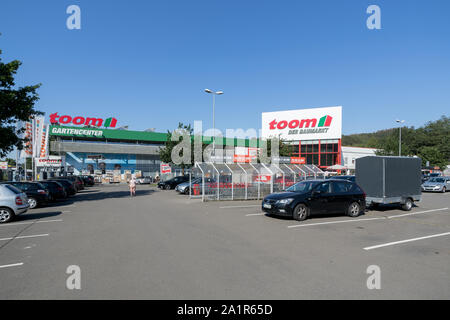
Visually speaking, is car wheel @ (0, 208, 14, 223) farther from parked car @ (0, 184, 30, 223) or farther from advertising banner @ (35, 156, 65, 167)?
advertising banner @ (35, 156, 65, 167)

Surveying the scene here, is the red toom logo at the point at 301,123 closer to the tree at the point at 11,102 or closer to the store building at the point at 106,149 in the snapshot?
the store building at the point at 106,149

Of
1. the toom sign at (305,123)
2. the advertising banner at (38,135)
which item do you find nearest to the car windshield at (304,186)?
the advertising banner at (38,135)

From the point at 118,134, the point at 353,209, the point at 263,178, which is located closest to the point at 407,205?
the point at 353,209

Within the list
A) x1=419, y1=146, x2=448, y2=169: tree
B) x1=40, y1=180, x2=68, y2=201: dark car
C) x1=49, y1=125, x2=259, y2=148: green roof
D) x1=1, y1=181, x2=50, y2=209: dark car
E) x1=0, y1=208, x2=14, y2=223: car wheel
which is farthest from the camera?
x1=419, y1=146, x2=448, y2=169: tree

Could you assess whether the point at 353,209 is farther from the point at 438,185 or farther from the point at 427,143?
the point at 427,143

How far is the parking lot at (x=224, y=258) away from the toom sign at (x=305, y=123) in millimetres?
38396

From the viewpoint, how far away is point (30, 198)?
1599cm

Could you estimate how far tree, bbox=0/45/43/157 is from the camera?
16.3m

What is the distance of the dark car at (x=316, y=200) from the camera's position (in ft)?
36.9

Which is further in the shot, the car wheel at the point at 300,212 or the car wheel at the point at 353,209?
the car wheel at the point at 353,209

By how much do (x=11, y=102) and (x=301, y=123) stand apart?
44934 mm

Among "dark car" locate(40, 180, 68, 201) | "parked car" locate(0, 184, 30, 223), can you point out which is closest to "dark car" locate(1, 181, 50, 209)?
"dark car" locate(40, 180, 68, 201)
